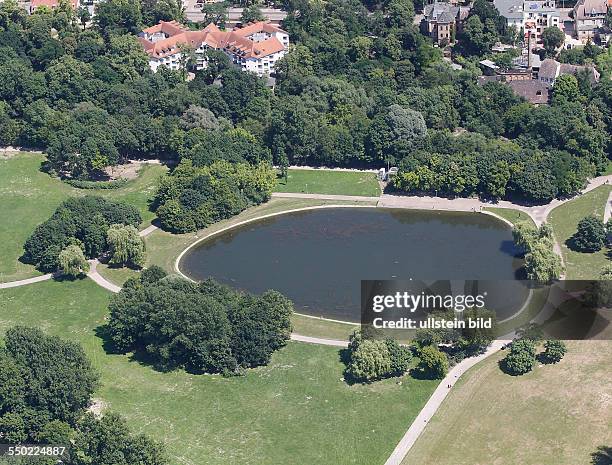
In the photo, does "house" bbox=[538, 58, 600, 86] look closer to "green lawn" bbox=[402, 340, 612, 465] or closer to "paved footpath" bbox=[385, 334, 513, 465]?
"paved footpath" bbox=[385, 334, 513, 465]

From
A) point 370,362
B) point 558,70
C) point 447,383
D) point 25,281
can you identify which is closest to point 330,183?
point 558,70

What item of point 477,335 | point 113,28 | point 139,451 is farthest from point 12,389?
point 113,28

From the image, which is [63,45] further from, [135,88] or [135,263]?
[135,263]

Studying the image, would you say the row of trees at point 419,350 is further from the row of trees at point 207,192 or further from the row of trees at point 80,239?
the row of trees at point 207,192

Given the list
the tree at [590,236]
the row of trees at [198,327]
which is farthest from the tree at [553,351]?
the row of trees at [198,327]

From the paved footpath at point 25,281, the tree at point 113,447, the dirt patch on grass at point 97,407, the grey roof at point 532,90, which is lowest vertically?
the paved footpath at point 25,281

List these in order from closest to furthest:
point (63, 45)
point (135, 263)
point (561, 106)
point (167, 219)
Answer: point (135, 263) → point (167, 219) → point (561, 106) → point (63, 45)

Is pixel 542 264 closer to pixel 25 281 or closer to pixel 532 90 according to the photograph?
pixel 532 90
